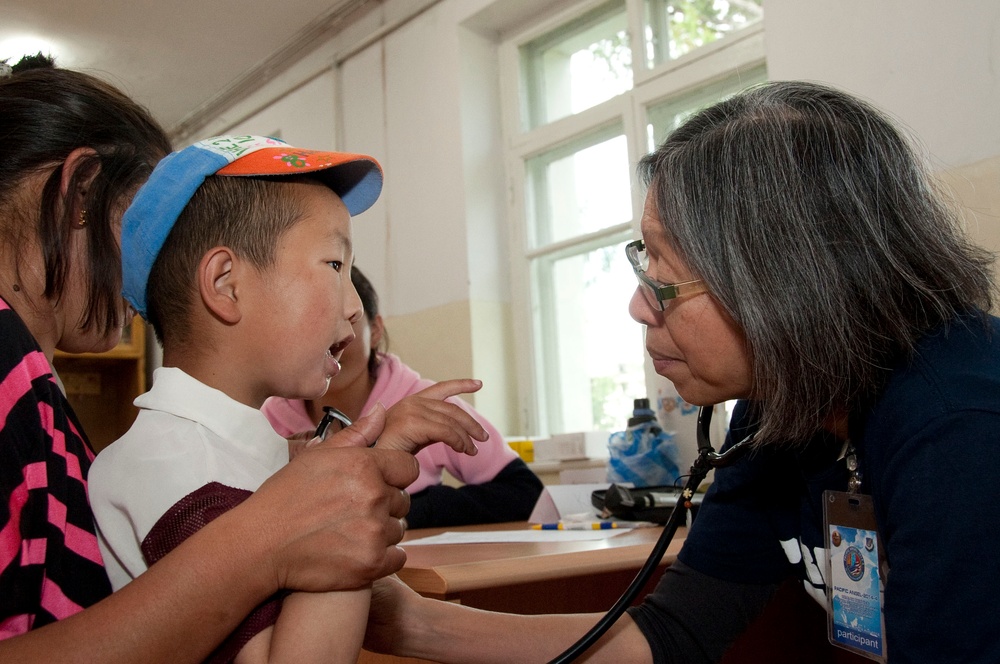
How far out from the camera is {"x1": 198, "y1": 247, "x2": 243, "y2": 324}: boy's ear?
1.00m

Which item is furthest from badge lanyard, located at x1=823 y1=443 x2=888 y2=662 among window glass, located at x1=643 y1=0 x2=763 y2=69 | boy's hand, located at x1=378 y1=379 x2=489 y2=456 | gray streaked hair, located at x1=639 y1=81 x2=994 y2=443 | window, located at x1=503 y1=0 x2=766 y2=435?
window glass, located at x1=643 y1=0 x2=763 y2=69

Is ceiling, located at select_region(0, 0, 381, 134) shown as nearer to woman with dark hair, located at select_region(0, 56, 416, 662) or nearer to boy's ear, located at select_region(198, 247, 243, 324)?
woman with dark hair, located at select_region(0, 56, 416, 662)

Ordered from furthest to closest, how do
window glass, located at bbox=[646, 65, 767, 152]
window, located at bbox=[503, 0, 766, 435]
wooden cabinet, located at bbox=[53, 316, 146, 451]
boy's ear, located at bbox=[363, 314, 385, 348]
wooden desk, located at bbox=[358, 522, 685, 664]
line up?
wooden cabinet, located at bbox=[53, 316, 146, 451] → window, located at bbox=[503, 0, 766, 435] → window glass, located at bbox=[646, 65, 767, 152] → boy's ear, located at bbox=[363, 314, 385, 348] → wooden desk, located at bbox=[358, 522, 685, 664]

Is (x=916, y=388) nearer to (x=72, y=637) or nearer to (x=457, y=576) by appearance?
(x=457, y=576)

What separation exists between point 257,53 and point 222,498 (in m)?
4.67

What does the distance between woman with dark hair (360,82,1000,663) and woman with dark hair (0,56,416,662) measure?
368 millimetres

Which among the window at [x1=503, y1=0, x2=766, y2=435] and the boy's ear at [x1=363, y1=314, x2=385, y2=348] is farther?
the window at [x1=503, y1=0, x2=766, y2=435]

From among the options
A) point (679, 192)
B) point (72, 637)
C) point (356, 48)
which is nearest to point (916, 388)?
point (679, 192)

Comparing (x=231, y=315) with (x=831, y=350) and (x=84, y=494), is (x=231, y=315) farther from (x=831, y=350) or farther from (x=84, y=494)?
(x=831, y=350)

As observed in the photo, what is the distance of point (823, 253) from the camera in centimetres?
94

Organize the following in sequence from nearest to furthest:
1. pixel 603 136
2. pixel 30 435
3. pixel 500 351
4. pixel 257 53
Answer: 1. pixel 30 435
2. pixel 603 136
3. pixel 500 351
4. pixel 257 53

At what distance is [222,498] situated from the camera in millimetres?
822

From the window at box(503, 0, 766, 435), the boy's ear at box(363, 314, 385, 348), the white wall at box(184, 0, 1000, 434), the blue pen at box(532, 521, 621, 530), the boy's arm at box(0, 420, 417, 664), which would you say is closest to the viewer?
the boy's arm at box(0, 420, 417, 664)

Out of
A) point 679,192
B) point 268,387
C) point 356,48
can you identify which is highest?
point 356,48
